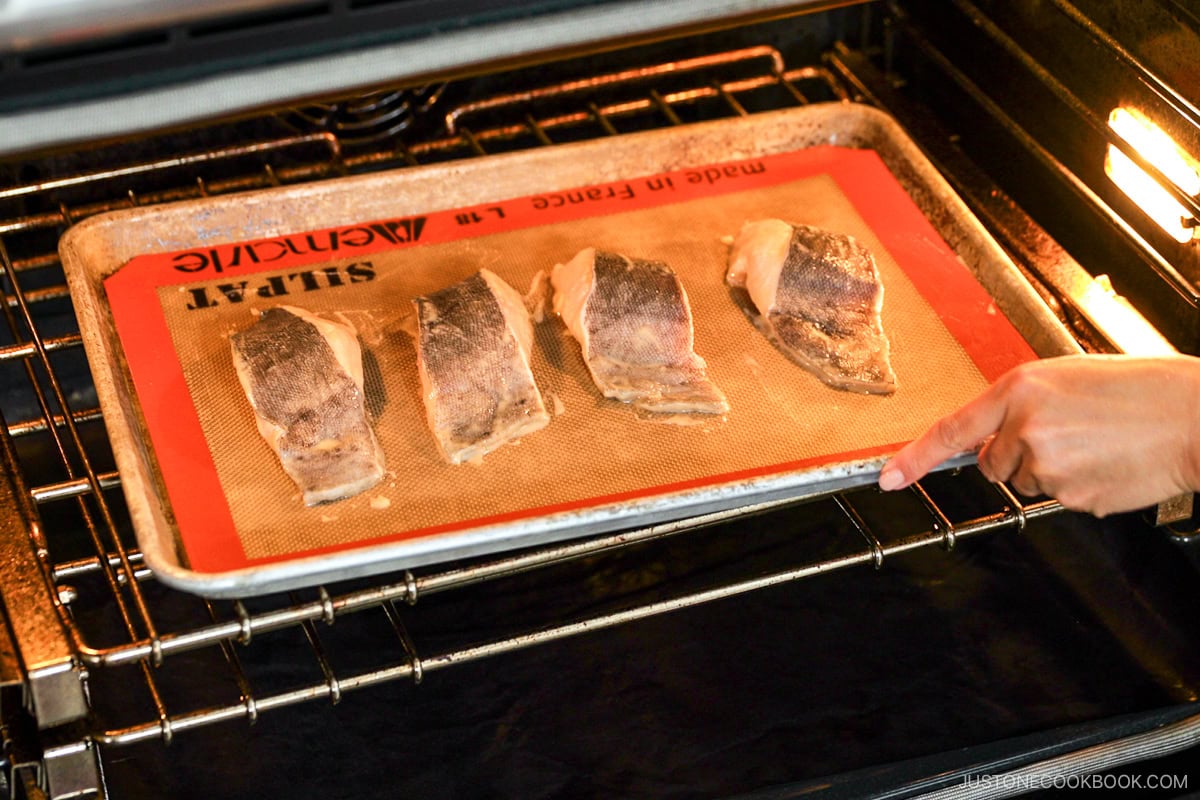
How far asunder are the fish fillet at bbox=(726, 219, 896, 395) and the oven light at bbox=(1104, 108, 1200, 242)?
46 centimetres

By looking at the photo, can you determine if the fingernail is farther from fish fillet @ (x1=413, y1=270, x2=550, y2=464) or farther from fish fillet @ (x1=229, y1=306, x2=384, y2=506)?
fish fillet @ (x1=229, y1=306, x2=384, y2=506)

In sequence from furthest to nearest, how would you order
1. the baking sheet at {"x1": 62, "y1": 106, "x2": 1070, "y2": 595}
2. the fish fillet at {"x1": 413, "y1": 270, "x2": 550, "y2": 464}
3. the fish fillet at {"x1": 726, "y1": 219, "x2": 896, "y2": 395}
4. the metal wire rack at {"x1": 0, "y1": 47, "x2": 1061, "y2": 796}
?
1. the fish fillet at {"x1": 726, "y1": 219, "x2": 896, "y2": 395}
2. the fish fillet at {"x1": 413, "y1": 270, "x2": 550, "y2": 464}
3. the baking sheet at {"x1": 62, "y1": 106, "x2": 1070, "y2": 595}
4. the metal wire rack at {"x1": 0, "y1": 47, "x2": 1061, "y2": 796}

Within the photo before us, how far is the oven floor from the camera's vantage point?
1954 millimetres

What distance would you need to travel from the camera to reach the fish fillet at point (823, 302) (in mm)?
2000

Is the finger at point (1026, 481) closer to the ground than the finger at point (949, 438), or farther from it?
closer to the ground

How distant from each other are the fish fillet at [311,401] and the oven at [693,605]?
183 mm

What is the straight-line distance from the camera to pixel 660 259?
87.3 inches

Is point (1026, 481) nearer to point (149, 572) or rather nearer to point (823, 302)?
point (823, 302)

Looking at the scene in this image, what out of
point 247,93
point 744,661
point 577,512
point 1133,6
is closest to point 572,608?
point 744,661

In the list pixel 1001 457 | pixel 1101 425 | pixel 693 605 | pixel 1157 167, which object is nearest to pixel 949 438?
pixel 1001 457

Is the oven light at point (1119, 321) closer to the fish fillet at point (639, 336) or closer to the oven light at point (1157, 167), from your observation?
the oven light at point (1157, 167)

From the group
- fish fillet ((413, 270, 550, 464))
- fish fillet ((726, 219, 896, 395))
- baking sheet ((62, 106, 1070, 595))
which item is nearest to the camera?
baking sheet ((62, 106, 1070, 595))

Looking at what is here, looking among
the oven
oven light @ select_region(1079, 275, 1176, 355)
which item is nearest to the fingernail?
the oven

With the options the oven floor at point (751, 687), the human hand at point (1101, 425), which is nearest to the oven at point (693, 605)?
the oven floor at point (751, 687)
